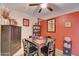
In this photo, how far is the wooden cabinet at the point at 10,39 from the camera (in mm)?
1874

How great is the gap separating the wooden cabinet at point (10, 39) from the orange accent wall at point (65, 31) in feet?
1.14

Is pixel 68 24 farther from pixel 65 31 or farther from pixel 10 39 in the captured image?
pixel 10 39

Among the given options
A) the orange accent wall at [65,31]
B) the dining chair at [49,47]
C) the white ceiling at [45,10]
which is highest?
the white ceiling at [45,10]

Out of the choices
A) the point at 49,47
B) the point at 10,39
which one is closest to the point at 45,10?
the point at 49,47

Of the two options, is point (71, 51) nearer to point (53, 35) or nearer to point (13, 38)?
point (53, 35)

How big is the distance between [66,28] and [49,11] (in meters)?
0.33

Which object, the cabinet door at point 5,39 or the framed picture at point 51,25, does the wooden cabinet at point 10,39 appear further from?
the framed picture at point 51,25

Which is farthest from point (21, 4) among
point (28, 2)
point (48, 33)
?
point (48, 33)

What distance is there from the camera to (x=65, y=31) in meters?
1.90

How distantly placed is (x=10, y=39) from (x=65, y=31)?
0.75 m

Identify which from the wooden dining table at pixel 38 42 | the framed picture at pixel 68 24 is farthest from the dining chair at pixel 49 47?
the framed picture at pixel 68 24

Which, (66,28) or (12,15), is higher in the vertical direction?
(12,15)

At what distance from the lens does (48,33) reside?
1930 millimetres

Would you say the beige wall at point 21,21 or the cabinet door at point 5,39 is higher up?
the beige wall at point 21,21
